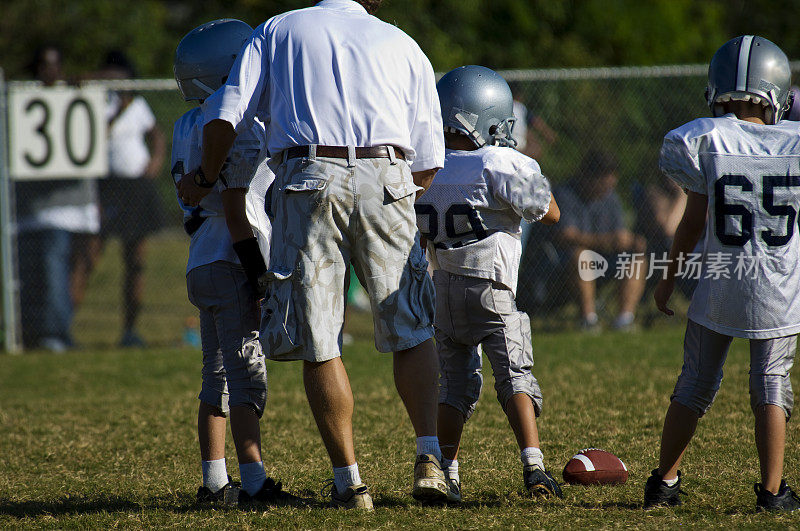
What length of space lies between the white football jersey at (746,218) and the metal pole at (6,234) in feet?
21.1

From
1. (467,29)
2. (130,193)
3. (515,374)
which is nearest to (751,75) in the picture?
(515,374)

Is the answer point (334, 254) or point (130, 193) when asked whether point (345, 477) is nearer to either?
point (334, 254)

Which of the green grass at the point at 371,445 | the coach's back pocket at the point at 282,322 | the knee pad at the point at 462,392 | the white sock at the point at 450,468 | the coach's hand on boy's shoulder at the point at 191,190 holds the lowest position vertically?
the green grass at the point at 371,445

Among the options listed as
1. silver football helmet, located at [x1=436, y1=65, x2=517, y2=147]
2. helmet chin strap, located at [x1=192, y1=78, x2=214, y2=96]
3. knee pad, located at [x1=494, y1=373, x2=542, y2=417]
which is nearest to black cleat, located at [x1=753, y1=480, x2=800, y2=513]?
knee pad, located at [x1=494, y1=373, x2=542, y2=417]

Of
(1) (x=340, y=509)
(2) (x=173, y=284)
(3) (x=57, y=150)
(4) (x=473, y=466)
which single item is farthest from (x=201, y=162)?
(2) (x=173, y=284)

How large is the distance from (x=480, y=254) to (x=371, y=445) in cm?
138

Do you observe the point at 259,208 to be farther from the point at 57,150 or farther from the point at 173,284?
the point at 173,284

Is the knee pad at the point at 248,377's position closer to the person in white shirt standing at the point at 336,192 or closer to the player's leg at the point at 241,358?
the player's leg at the point at 241,358

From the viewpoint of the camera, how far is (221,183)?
3551 millimetres

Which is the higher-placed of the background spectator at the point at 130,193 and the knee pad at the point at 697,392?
the background spectator at the point at 130,193

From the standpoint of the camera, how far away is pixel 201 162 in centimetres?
343

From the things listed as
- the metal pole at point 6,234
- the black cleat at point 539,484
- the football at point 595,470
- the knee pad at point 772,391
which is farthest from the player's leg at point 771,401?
the metal pole at point 6,234

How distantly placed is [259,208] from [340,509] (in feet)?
4.03

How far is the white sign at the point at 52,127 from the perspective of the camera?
811 cm
